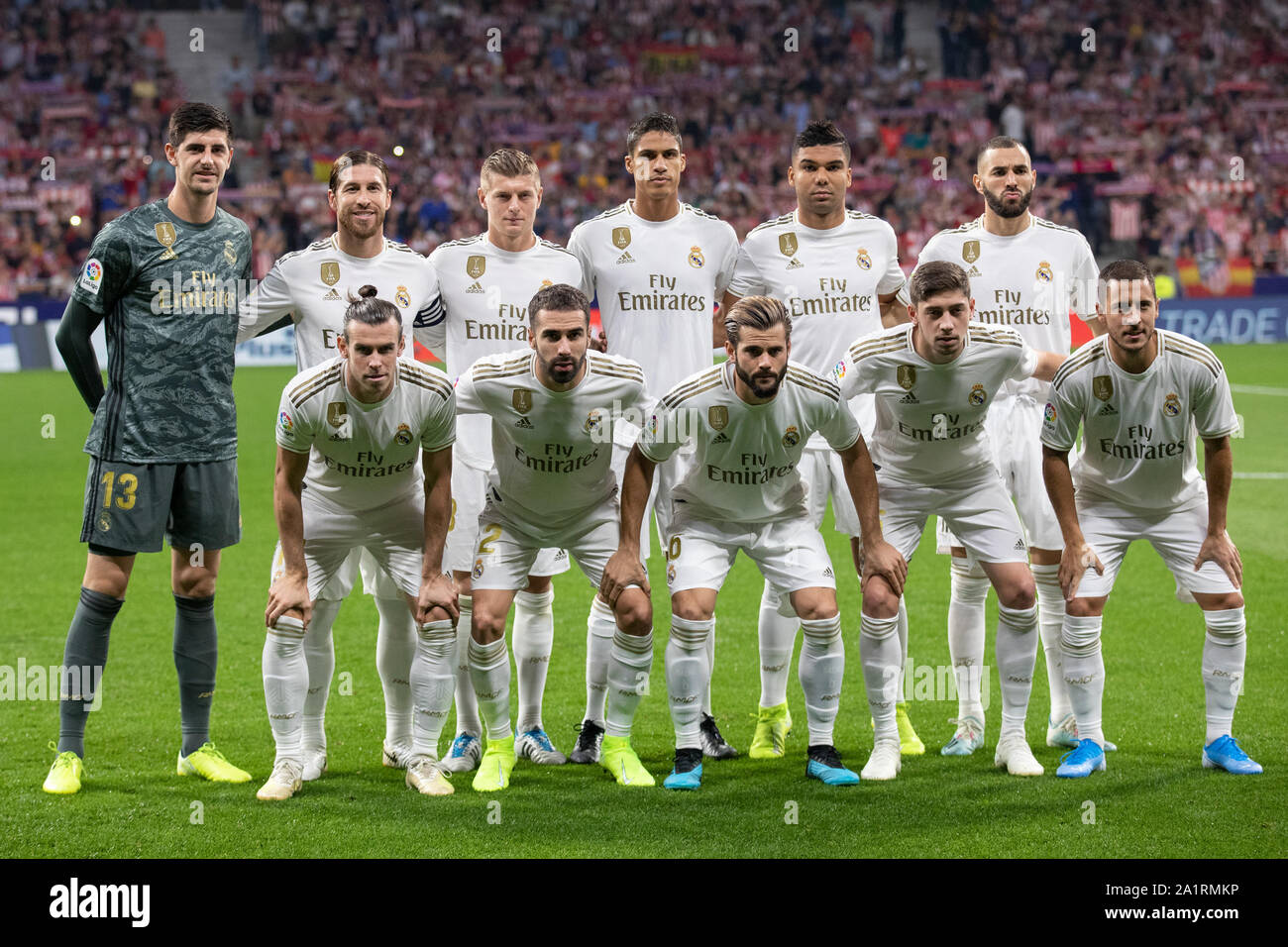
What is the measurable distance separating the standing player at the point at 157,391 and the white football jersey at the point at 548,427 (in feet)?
3.37

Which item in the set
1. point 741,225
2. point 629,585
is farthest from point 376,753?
point 741,225

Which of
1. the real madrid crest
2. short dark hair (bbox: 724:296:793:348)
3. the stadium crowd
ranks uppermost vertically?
the stadium crowd

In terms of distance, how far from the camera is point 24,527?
36.3 ft

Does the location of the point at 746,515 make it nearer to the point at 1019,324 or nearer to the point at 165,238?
the point at 1019,324

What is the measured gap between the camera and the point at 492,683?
5.43 m

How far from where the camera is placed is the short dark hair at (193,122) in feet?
17.5

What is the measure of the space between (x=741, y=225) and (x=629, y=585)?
22000 millimetres

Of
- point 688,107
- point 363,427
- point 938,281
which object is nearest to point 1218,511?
point 938,281

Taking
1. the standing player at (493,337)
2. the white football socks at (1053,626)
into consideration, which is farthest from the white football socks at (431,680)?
the white football socks at (1053,626)

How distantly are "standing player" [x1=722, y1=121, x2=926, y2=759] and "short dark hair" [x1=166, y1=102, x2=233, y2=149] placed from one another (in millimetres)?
2270

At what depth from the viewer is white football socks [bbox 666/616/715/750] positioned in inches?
209

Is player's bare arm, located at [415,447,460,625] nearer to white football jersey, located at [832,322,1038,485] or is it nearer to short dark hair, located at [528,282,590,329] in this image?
short dark hair, located at [528,282,590,329]

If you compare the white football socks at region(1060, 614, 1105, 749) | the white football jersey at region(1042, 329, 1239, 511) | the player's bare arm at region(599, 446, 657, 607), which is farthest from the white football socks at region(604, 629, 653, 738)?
the white football jersey at region(1042, 329, 1239, 511)

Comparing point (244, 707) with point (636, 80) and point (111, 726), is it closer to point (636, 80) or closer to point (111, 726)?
point (111, 726)
